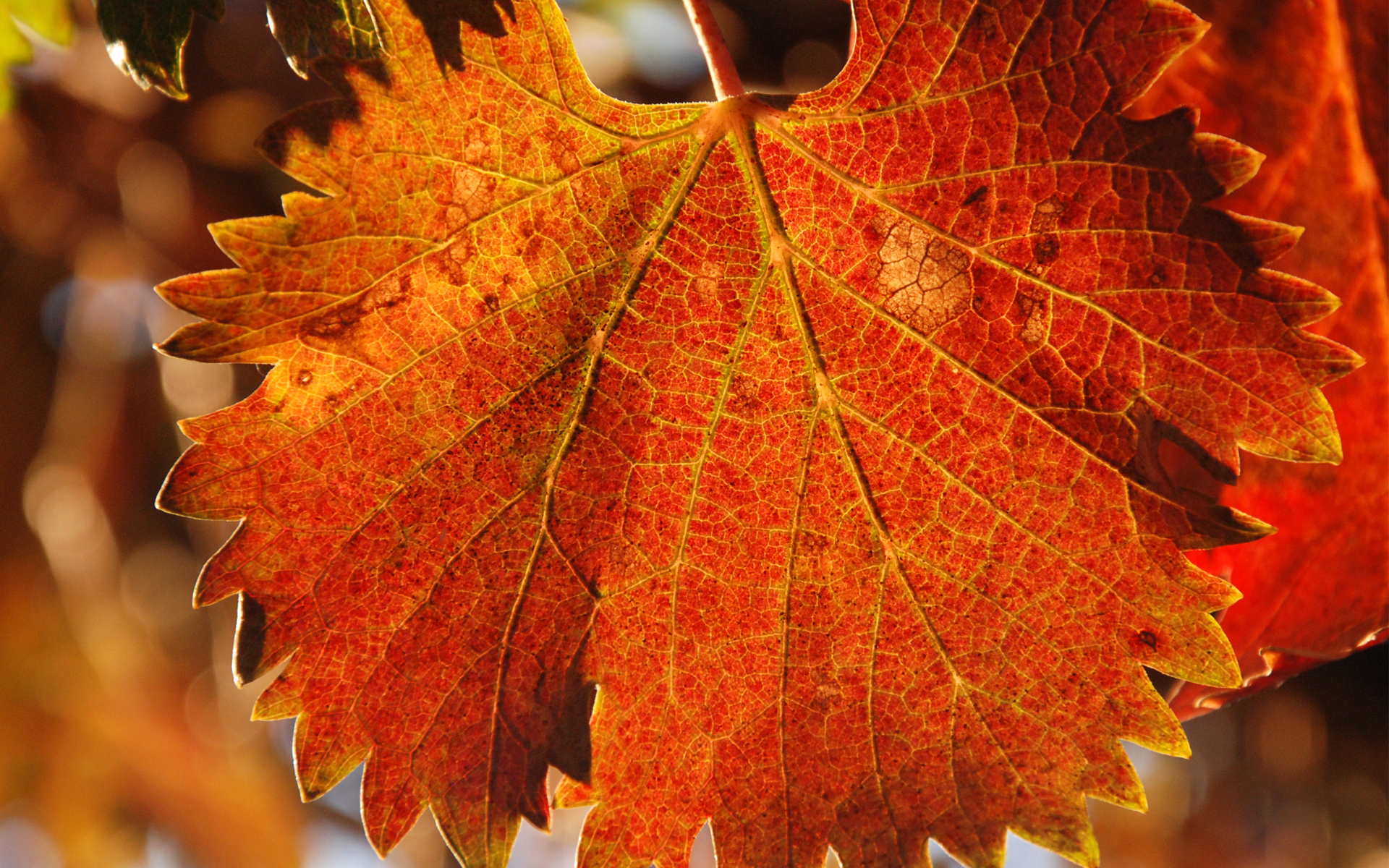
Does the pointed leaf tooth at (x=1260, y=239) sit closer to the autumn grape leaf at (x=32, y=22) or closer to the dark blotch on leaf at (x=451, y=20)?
the dark blotch on leaf at (x=451, y=20)

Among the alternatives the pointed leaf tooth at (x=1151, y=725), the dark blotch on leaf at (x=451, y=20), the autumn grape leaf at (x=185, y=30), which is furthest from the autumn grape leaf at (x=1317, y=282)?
the autumn grape leaf at (x=185, y=30)

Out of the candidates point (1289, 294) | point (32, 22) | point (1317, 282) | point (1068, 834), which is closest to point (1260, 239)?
point (1289, 294)

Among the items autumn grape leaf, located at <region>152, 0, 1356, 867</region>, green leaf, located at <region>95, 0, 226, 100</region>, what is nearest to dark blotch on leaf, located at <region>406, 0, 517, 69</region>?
autumn grape leaf, located at <region>152, 0, 1356, 867</region>

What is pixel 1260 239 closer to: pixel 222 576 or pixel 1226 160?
pixel 1226 160

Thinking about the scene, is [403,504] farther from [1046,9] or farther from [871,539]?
[1046,9]

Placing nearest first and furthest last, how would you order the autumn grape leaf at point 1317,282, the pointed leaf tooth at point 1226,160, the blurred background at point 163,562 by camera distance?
the pointed leaf tooth at point 1226,160
the autumn grape leaf at point 1317,282
the blurred background at point 163,562

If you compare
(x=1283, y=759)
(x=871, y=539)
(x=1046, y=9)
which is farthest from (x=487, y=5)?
(x=1283, y=759)
